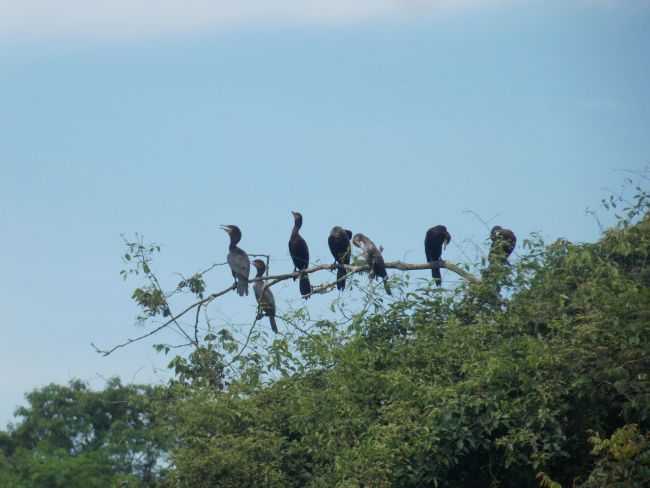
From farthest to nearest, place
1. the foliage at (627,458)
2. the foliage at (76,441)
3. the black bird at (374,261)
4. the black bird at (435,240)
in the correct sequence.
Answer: the foliage at (76,441)
the black bird at (435,240)
the black bird at (374,261)
the foliage at (627,458)

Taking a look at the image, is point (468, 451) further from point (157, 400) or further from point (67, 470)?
point (67, 470)

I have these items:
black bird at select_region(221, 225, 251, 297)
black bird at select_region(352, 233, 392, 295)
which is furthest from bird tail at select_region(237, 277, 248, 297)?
black bird at select_region(352, 233, 392, 295)

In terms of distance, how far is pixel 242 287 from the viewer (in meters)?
11.8

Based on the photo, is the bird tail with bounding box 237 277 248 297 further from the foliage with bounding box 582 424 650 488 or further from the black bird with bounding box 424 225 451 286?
the foliage with bounding box 582 424 650 488

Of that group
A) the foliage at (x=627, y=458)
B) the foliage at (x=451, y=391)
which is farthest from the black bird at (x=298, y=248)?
the foliage at (x=627, y=458)

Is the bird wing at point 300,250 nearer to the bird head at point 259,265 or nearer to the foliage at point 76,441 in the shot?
the bird head at point 259,265

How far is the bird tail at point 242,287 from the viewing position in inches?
460

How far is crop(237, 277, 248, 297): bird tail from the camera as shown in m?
11.7

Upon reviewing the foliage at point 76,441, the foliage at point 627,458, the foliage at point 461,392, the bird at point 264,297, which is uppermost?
the foliage at point 76,441

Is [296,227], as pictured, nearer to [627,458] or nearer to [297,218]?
[297,218]

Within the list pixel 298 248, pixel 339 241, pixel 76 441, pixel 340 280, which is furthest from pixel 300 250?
pixel 76 441

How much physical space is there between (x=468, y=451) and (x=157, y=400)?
9.27 feet

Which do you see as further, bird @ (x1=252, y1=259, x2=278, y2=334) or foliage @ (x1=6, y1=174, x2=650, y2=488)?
bird @ (x1=252, y1=259, x2=278, y2=334)

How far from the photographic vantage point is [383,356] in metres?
8.77
